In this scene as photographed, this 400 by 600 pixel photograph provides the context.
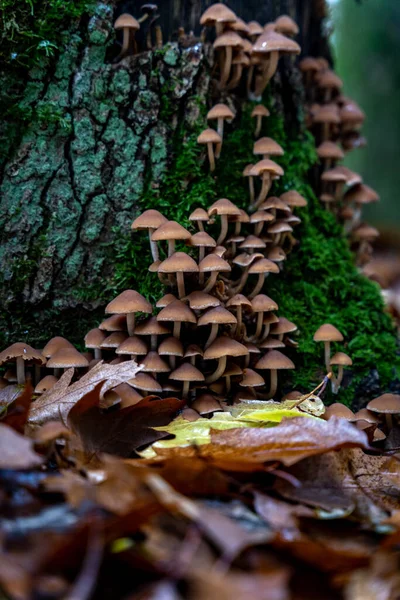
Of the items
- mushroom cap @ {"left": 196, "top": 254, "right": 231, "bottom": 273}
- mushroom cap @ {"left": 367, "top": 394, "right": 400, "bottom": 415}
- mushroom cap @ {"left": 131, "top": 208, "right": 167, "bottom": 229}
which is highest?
mushroom cap @ {"left": 131, "top": 208, "right": 167, "bottom": 229}

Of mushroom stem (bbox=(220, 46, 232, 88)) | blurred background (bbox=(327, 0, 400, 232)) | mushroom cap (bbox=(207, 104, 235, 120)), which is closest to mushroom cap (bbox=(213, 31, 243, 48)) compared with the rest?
mushroom stem (bbox=(220, 46, 232, 88))

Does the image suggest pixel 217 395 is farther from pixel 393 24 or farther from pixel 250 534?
pixel 393 24

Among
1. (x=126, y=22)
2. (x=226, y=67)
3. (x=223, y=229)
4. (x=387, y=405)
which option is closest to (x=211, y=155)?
(x=223, y=229)

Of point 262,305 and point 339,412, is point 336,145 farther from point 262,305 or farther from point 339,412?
point 339,412

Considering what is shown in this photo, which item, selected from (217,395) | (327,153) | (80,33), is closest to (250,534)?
(217,395)

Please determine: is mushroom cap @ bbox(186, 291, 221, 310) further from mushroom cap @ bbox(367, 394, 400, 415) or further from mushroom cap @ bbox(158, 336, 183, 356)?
mushroom cap @ bbox(367, 394, 400, 415)

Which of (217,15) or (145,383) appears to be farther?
(217,15)

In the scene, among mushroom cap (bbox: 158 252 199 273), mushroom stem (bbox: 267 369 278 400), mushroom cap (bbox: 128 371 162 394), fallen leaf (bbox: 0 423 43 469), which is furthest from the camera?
A: mushroom stem (bbox: 267 369 278 400)
